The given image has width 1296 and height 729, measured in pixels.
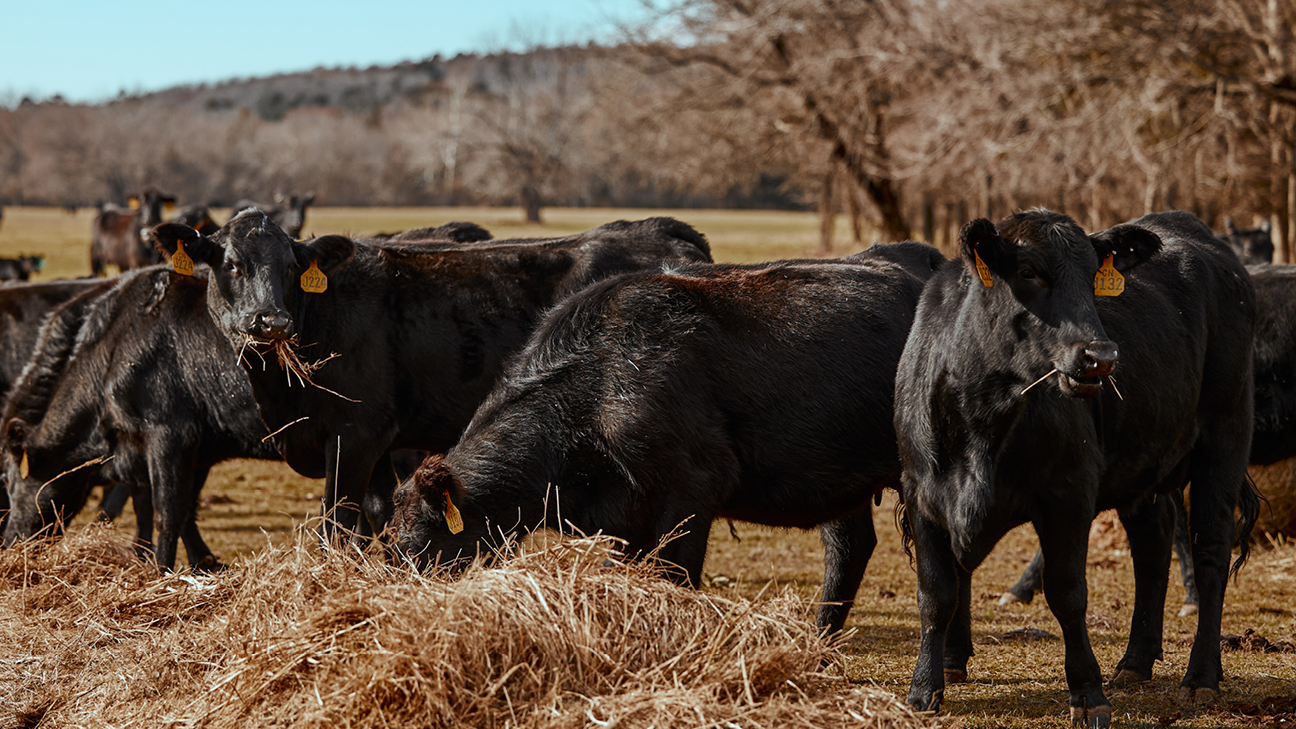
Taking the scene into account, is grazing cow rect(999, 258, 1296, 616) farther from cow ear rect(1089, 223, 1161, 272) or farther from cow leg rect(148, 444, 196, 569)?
cow leg rect(148, 444, 196, 569)

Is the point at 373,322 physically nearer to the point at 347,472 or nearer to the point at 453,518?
the point at 347,472

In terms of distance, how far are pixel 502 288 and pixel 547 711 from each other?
179 inches

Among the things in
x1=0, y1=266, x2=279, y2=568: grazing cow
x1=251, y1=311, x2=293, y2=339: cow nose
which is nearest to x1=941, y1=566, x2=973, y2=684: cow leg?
x1=251, y1=311, x2=293, y2=339: cow nose

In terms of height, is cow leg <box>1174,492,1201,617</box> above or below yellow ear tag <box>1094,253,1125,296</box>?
below

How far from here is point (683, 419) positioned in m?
5.40

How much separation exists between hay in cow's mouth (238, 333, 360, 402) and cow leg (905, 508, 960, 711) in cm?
368

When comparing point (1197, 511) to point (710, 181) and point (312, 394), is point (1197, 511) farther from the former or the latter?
point (710, 181)

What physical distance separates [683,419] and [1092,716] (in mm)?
2212

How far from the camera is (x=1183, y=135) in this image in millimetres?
20375

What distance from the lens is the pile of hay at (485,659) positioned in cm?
395

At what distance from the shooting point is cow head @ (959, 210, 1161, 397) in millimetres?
4512

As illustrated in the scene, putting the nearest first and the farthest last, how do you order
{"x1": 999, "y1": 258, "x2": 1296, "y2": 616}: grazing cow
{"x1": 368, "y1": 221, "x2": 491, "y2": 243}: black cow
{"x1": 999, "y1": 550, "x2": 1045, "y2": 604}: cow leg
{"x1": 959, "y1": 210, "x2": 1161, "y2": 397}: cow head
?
{"x1": 959, "y1": 210, "x2": 1161, "y2": 397}: cow head, {"x1": 999, "y1": 258, "x2": 1296, "y2": 616}: grazing cow, {"x1": 999, "y1": 550, "x2": 1045, "y2": 604}: cow leg, {"x1": 368, "y1": 221, "x2": 491, "y2": 243}: black cow

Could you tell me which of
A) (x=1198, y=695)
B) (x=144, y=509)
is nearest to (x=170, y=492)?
(x=144, y=509)

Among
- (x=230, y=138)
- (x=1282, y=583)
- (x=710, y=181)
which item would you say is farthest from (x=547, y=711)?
(x=230, y=138)
